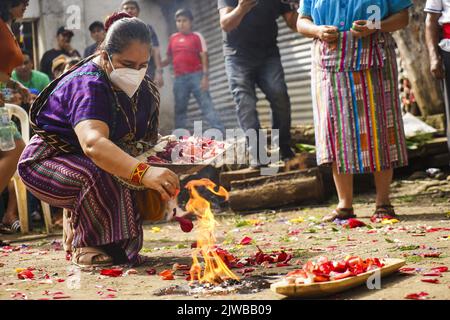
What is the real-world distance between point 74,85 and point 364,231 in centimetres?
238

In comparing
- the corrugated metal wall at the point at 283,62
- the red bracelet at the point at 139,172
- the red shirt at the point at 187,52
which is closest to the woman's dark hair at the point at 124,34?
the red bracelet at the point at 139,172

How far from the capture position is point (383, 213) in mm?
6305

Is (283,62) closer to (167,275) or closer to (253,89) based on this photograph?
(253,89)

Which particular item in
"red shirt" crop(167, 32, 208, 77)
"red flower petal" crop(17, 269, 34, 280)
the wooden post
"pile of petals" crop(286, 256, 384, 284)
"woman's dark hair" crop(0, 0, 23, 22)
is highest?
"red shirt" crop(167, 32, 208, 77)

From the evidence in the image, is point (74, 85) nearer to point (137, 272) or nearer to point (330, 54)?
point (137, 272)

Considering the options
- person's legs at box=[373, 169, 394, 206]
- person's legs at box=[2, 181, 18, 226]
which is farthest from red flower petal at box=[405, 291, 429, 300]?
person's legs at box=[2, 181, 18, 226]

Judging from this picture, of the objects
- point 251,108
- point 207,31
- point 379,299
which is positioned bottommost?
point 379,299

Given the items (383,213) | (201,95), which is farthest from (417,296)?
(201,95)

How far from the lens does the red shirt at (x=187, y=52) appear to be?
11633 mm

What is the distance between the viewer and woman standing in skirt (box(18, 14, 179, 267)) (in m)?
4.66

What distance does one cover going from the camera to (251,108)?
802 centimetres

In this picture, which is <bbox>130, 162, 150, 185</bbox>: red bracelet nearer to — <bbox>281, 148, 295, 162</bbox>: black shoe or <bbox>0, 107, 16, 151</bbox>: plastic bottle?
<bbox>0, 107, 16, 151</bbox>: plastic bottle

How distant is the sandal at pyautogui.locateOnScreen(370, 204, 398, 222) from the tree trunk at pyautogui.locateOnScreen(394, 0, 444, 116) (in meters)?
3.11
